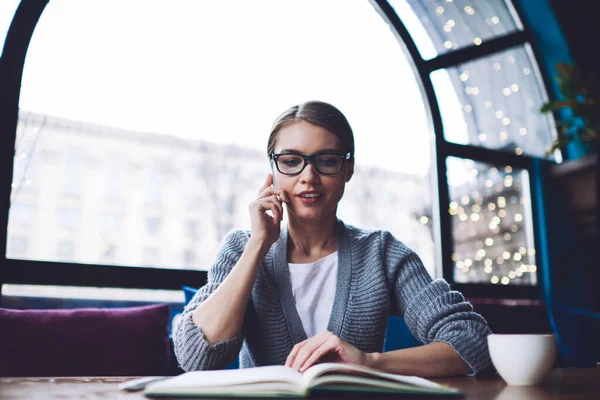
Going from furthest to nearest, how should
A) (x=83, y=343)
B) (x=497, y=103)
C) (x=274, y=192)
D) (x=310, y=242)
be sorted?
(x=497, y=103) < (x=83, y=343) < (x=310, y=242) < (x=274, y=192)

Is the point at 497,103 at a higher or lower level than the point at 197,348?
higher

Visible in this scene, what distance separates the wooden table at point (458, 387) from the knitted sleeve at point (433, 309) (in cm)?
8

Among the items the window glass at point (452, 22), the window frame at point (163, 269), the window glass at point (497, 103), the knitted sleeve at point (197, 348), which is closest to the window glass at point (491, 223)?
the window frame at point (163, 269)

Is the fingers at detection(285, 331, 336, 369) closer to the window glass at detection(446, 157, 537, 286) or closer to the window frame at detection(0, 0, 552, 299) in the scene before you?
the window frame at detection(0, 0, 552, 299)

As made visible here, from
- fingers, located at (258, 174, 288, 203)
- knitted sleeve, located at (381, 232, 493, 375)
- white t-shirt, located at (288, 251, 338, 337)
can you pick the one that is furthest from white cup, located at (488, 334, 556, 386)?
fingers, located at (258, 174, 288, 203)

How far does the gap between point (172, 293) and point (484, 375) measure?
1.64 m

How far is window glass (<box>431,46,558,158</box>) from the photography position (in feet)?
10.8

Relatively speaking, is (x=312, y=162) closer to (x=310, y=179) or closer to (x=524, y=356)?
(x=310, y=179)

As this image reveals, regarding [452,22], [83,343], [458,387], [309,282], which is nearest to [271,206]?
[309,282]

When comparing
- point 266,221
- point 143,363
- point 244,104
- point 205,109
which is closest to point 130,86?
point 205,109

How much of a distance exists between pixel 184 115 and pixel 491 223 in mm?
2109

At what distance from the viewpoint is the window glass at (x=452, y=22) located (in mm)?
3238

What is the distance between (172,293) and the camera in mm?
2412

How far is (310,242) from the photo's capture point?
1.50 metres
